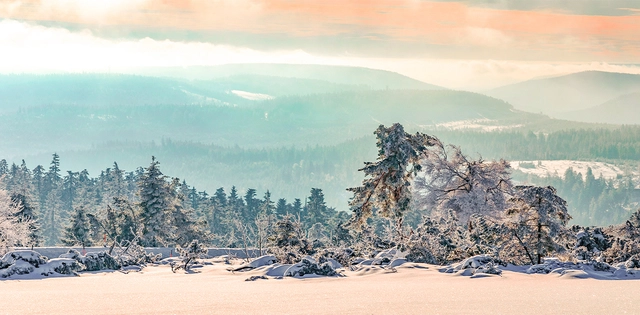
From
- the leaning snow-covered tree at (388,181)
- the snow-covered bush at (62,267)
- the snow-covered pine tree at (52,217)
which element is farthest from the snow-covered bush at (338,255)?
the snow-covered pine tree at (52,217)

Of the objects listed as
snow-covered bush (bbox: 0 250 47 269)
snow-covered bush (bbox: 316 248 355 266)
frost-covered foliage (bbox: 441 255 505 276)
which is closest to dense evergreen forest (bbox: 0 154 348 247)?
snow-covered bush (bbox: 316 248 355 266)

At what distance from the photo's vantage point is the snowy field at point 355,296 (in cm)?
1023

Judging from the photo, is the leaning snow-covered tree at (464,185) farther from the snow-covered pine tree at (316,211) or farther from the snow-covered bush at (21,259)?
the snow-covered pine tree at (316,211)

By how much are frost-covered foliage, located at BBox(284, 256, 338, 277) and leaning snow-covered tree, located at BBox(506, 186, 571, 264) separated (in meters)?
5.66

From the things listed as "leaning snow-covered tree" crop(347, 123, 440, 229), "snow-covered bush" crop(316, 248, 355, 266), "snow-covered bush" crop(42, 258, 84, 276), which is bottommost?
"snow-covered bush" crop(42, 258, 84, 276)

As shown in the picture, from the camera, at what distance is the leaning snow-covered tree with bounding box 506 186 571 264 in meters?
19.7

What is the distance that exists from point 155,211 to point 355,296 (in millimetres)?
44192

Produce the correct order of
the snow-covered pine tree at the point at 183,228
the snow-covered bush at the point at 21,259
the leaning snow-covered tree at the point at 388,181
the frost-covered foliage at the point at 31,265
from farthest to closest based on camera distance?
the snow-covered pine tree at the point at 183,228 → the leaning snow-covered tree at the point at 388,181 → the snow-covered bush at the point at 21,259 → the frost-covered foliage at the point at 31,265

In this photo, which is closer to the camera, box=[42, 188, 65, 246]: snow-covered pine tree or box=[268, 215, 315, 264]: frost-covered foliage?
box=[268, 215, 315, 264]: frost-covered foliage

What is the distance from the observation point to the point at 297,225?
24.9 m

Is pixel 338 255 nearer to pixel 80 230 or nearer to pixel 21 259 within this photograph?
pixel 21 259

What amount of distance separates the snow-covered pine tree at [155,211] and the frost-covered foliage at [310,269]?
125 ft

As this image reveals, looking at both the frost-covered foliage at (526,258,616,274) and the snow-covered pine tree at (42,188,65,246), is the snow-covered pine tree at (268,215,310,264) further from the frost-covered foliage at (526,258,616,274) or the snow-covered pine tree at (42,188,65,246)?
the snow-covered pine tree at (42,188,65,246)

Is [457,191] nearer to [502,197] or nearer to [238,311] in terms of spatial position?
[502,197]
